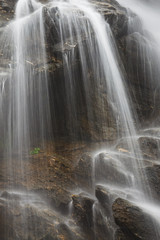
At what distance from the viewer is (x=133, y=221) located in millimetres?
4004

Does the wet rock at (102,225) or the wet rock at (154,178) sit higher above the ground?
the wet rock at (154,178)

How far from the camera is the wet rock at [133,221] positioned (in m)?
3.88

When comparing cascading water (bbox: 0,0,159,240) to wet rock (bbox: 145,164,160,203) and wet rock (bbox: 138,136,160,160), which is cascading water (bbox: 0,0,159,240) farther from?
wet rock (bbox: 145,164,160,203)

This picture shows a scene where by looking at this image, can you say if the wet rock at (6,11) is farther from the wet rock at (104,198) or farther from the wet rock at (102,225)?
the wet rock at (102,225)

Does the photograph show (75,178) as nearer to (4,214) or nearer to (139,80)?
(4,214)

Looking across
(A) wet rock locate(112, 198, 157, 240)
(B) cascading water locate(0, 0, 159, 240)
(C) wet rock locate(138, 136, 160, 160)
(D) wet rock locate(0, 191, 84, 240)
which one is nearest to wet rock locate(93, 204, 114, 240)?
(D) wet rock locate(0, 191, 84, 240)

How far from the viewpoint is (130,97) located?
9.61 meters

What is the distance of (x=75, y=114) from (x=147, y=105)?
422 centimetres

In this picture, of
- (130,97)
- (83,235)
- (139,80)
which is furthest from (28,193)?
(139,80)

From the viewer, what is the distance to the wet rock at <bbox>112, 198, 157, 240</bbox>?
388 centimetres

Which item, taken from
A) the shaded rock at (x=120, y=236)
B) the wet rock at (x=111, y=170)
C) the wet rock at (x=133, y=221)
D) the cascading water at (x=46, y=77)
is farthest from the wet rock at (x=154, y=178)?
the cascading water at (x=46, y=77)

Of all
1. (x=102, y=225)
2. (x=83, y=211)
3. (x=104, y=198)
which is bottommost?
(x=102, y=225)

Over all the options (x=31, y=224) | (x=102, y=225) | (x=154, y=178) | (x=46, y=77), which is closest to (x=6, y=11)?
(x=46, y=77)

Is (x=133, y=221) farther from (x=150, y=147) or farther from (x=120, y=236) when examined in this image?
(x=150, y=147)
